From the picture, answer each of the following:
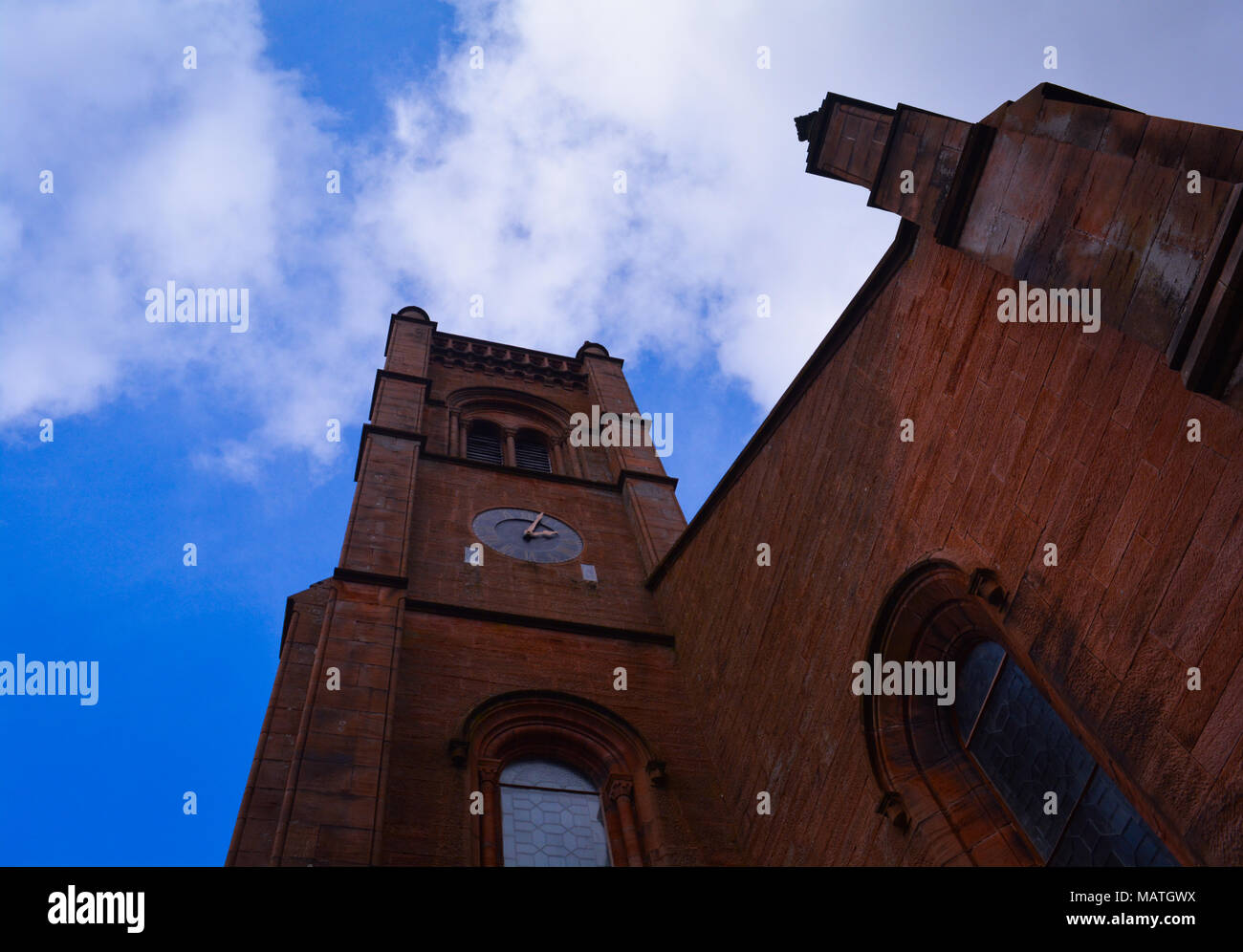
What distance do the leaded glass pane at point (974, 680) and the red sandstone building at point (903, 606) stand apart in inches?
1.4

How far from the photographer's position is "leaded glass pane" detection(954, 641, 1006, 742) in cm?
893

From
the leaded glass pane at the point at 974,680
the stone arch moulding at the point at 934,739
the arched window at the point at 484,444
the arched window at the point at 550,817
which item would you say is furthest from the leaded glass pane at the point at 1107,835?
the arched window at the point at 484,444

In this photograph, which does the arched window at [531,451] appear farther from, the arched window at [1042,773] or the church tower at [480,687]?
the arched window at [1042,773]

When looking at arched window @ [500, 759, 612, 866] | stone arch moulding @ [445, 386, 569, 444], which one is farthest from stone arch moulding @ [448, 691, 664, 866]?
stone arch moulding @ [445, 386, 569, 444]

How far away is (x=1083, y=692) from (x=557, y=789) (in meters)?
7.54

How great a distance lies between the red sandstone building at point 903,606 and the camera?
235 inches

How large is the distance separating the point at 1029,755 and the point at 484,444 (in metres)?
17.8

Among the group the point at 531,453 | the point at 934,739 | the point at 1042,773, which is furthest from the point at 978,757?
the point at 531,453

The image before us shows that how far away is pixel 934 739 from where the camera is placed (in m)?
9.42

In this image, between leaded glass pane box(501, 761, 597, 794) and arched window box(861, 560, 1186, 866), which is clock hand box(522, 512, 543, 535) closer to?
leaded glass pane box(501, 761, 597, 794)

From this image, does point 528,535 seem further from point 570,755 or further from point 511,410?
point 511,410
